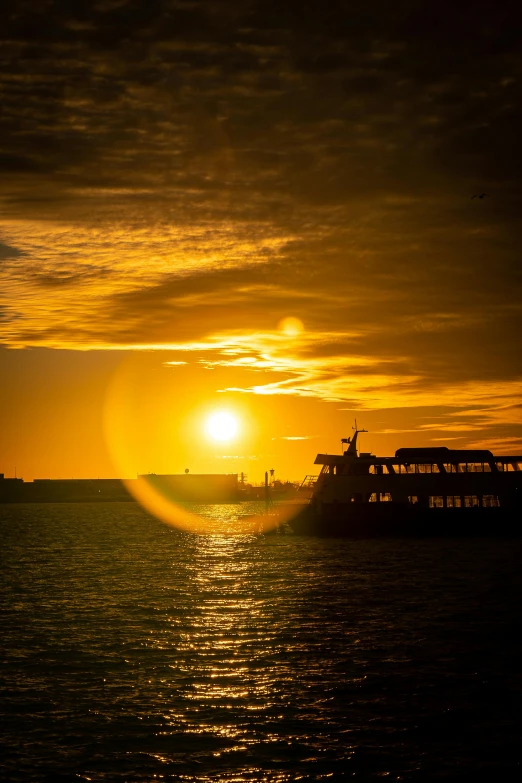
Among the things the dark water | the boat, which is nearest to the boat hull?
the boat

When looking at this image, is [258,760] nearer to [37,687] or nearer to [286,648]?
[37,687]

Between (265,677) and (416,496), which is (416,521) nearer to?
(416,496)

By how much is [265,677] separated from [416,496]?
71.8 meters

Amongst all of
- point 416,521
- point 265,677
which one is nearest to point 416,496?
point 416,521

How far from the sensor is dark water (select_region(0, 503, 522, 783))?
23.6 meters

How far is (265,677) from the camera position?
108 feet

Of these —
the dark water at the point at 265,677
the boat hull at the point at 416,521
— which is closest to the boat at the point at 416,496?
the boat hull at the point at 416,521

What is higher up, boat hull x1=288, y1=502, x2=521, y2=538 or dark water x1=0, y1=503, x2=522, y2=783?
boat hull x1=288, y1=502, x2=521, y2=538

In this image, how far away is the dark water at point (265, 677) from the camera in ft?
77.6

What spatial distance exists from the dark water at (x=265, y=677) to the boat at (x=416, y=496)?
30416 millimetres

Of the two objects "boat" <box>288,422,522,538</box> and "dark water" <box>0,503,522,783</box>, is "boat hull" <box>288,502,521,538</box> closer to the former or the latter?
"boat" <box>288,422,522,538</box>

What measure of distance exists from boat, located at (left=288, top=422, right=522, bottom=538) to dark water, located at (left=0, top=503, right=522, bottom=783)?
3042 centimetres

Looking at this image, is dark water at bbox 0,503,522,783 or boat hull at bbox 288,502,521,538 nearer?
dark water at bbox 0,503,522,783

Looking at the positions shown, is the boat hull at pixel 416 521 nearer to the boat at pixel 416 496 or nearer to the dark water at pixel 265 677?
the boat at pixel 416 496
